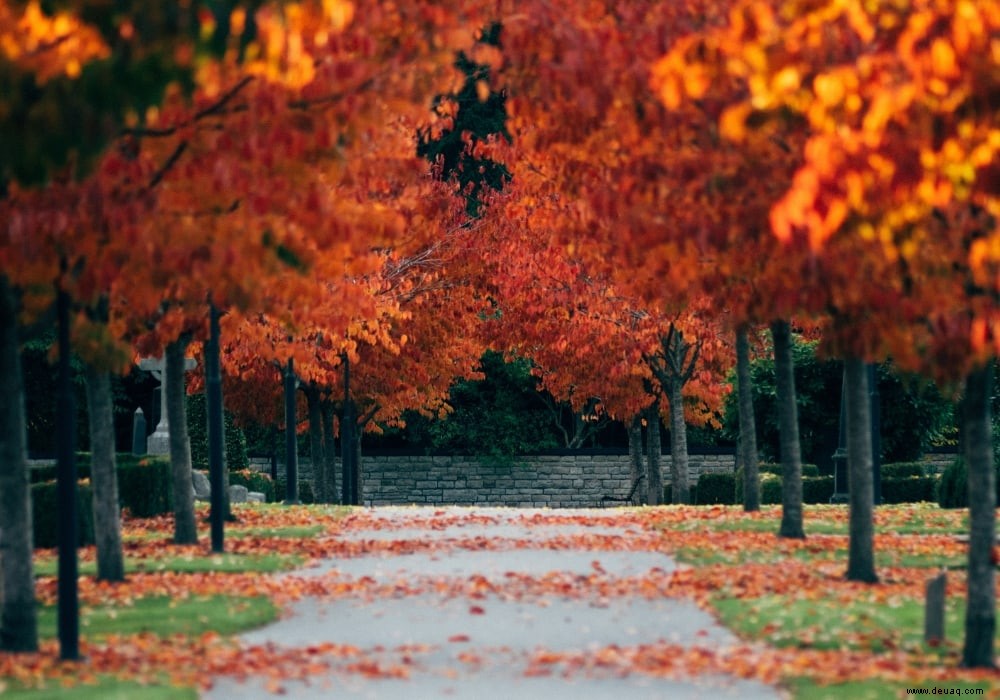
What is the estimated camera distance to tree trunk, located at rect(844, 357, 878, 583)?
15906 millimetres

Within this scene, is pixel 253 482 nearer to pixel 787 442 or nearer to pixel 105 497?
pixel 787 442

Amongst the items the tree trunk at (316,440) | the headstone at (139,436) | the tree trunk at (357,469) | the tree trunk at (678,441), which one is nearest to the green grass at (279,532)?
the tree trunk at (678,441)

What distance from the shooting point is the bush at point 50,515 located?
21375 millimetres

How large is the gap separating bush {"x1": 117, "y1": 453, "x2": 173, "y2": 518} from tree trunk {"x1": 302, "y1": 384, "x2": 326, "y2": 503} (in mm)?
10078

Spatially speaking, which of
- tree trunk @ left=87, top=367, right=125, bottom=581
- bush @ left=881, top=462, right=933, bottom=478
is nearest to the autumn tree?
tree trunk @ left=87, top=367, right=125, bottom=581

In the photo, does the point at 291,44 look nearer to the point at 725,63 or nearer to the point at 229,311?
the point at 725,63

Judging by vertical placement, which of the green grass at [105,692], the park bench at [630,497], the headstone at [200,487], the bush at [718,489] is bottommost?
the park bench at [630,497]

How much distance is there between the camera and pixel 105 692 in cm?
1019

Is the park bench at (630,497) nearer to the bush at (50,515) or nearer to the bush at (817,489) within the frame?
the bush at (817,489)

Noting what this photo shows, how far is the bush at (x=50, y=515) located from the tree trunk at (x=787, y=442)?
30.4 ft

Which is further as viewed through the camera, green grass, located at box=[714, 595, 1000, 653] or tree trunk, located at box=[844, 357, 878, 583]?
tree trunk, located at box=[844, 357, 878, 583]

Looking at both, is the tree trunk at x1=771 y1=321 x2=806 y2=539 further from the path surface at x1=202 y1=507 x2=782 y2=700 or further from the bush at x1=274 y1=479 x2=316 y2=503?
the bush at x1=274 y1=479 x2=316 y2=503

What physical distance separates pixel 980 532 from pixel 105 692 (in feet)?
20.2

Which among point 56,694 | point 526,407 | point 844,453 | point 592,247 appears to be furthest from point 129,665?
point 526,407
